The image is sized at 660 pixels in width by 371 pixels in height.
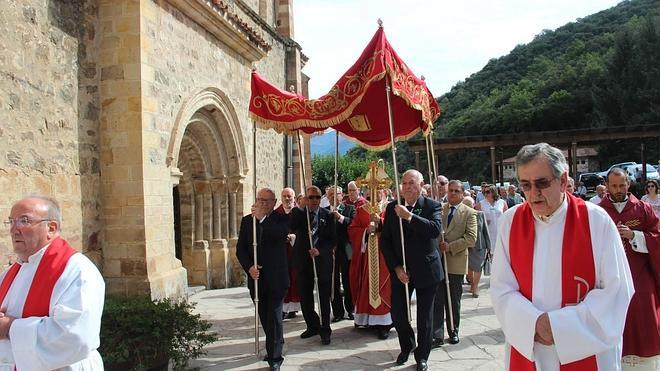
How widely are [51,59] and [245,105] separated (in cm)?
537

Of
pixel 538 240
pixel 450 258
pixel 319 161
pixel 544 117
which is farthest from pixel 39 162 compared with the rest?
pixel 544 117

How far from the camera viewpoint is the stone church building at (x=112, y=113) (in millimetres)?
5645

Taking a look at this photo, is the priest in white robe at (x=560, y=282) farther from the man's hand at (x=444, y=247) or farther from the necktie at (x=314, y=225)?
the necktie at (x=314, y=225)

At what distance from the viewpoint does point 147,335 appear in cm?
464

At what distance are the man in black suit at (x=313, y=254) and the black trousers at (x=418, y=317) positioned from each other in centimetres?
125

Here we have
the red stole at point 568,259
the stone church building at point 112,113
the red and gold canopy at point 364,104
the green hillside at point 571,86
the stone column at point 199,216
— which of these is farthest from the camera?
the green hillside at point 571,86

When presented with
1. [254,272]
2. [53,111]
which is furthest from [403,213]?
[53,111]

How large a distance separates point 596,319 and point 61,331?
2577 millimetres

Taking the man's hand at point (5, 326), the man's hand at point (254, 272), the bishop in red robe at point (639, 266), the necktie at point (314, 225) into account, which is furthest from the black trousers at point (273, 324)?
the bishop in red robe at point (639, 266)

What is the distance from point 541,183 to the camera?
2561 mm

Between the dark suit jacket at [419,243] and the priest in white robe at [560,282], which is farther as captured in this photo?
the dark suit jacket at [419,243]

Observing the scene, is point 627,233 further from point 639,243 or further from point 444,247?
point 444,247

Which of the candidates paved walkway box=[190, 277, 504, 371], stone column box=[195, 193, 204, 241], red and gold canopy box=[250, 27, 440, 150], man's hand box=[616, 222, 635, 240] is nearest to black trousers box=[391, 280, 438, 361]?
paved walkway box=[190, 277, 504, 371]

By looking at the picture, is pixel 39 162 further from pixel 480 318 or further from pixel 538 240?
pixel 480 318
